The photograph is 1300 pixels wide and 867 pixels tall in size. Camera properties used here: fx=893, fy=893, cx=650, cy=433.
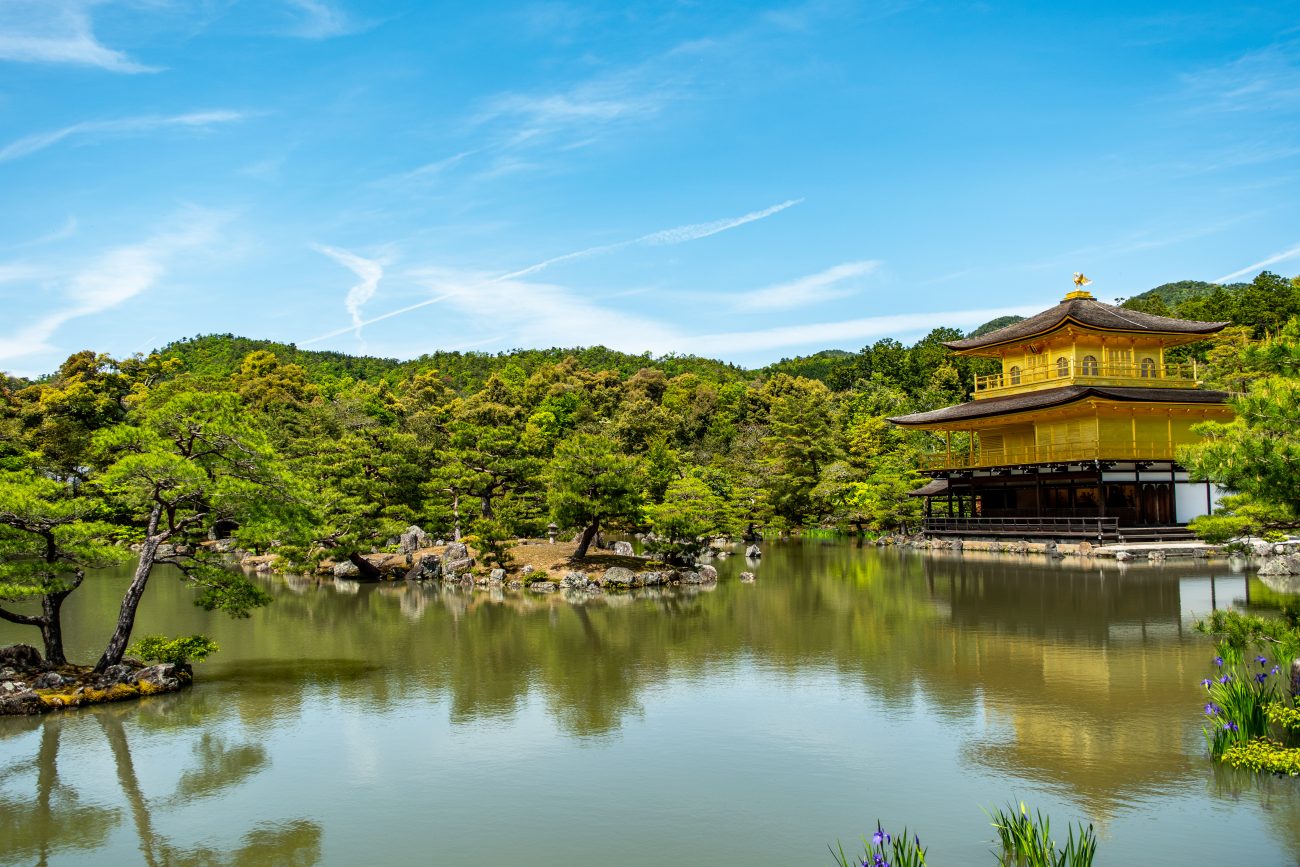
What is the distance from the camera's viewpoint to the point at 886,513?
34562mm

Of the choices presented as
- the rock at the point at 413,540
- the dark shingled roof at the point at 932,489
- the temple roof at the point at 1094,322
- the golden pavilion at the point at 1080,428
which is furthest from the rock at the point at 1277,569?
the rock at the point at 413,540

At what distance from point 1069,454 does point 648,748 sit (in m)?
22.4

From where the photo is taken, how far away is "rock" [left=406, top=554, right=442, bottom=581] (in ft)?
77.7

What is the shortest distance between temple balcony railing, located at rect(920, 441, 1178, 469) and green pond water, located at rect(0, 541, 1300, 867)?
36.1 feet

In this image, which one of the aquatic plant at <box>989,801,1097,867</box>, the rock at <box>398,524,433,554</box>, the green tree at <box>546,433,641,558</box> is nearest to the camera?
the aquatic plant at <box>989,801,1097,867</box>

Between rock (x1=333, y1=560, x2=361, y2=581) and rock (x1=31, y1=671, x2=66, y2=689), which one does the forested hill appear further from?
rock (x1=31, y1=671, x2=66, y2=689)

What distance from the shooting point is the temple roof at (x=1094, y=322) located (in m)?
28.7

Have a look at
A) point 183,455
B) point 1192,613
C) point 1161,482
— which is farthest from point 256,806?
point 1161,482

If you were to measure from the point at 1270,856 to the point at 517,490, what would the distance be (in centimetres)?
2341

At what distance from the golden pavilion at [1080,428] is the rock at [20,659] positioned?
2508cm

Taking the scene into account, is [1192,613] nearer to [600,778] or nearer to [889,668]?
[889,668]

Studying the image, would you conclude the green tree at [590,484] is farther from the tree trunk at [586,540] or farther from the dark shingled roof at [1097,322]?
the dark shingled roof at [1097,322]

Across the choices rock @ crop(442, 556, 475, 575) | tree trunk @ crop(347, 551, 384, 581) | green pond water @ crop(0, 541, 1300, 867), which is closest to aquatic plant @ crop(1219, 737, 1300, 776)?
green pond water @ crop(0, 541, 1300, 867)

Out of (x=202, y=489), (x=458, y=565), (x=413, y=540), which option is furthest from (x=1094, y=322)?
(x=202, y=489)
